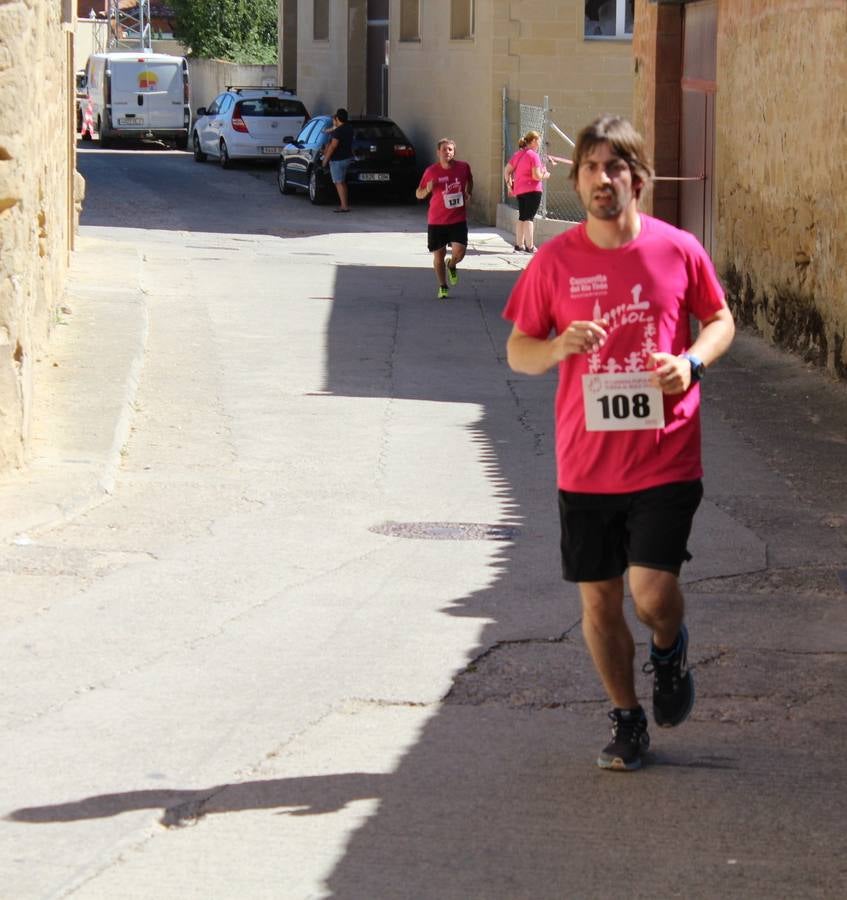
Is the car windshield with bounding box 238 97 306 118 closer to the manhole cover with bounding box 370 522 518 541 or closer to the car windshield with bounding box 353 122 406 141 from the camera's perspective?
the car windshield with bounding box 353 122 406 141

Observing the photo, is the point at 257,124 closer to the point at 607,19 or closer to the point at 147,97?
the point at 147,97

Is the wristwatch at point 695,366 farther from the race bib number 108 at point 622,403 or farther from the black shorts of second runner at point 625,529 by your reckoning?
the black shorts of second runner at point 625,529

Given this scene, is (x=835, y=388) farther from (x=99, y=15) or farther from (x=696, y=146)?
(x=99, y=15)

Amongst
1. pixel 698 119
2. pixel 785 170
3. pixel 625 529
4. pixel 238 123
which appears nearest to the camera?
pixel 625 529

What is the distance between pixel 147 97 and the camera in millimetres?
45656

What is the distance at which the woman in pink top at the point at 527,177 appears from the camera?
24406 millimetres

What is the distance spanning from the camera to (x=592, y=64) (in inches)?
1126

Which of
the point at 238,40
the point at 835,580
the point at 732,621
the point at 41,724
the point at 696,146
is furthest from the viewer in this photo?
the point at 238,40

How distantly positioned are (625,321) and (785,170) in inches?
445

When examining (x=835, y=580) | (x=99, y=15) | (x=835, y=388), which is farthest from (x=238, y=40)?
(x=835, y=580)

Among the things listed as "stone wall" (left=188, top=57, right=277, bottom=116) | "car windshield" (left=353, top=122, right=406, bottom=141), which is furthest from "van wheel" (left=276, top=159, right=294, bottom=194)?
"stone wall" (left=188, top=57, right=277, bottom=116)

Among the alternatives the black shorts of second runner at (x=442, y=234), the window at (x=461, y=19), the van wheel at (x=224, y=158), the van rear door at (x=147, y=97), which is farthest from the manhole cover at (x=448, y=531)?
the van rear door at (x=147, y=97)

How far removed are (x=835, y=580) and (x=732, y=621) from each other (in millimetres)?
1023

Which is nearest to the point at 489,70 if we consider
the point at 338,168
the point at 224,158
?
the point at 338,168
